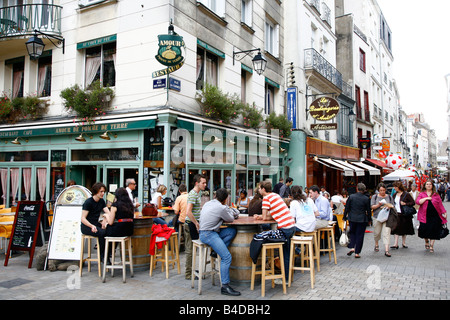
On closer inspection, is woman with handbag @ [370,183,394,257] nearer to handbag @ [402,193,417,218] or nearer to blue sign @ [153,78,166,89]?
handbag @ [402,193,417,218]

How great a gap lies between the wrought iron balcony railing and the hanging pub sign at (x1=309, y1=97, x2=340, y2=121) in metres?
11.0

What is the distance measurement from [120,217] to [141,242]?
861 mm

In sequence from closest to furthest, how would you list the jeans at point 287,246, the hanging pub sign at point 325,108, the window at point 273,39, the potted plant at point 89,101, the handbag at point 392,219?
the jeans at point 287,246 < the handbag at point 392,219 < the potted plant at point 89,101 < the hanging pub sign at point 325,108 < the window at point 273,39

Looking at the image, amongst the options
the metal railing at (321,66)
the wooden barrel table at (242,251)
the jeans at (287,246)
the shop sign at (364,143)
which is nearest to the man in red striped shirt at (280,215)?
the jeans at (287,246)

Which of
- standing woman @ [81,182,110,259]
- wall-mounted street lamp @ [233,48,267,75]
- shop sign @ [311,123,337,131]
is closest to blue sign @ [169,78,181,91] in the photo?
wall-mounted street lamp @ [233,48,267,75]

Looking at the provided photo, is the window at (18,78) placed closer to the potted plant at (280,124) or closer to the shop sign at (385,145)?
the potted plant at (280,124)

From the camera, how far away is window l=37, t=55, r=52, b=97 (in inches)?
499

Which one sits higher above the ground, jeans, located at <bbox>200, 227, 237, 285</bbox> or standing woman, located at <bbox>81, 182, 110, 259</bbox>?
standing woman, located at <bbox>81, 182, 110, 259</bbox>

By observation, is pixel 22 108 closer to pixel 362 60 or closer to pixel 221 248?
pixel 221 248

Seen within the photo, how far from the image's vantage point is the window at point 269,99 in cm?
1591

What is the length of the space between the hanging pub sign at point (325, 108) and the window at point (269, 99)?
184cm

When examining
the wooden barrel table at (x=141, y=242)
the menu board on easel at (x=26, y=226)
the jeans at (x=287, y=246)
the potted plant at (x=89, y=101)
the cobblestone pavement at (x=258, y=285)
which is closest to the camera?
the cobblestone pavement at (x=258, y=285)
